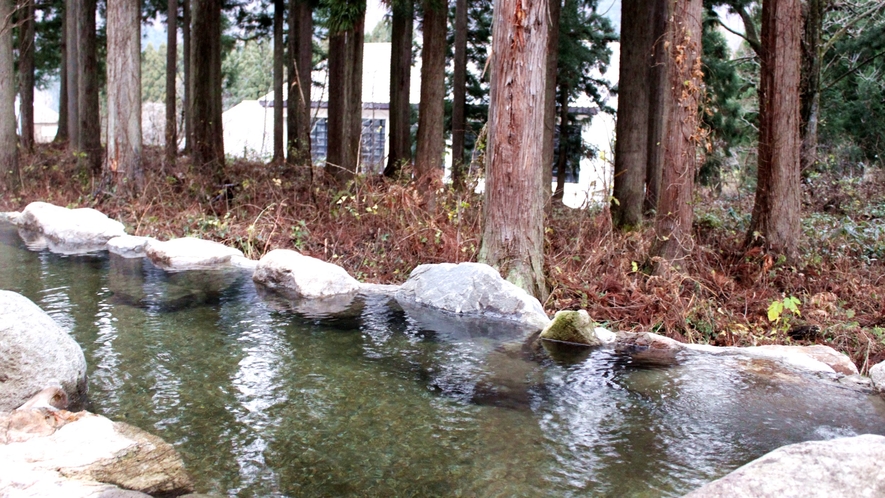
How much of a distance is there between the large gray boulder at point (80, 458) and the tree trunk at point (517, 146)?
441cm

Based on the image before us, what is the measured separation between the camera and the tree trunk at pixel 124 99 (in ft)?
42.0

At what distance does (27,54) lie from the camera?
2253 centimetres

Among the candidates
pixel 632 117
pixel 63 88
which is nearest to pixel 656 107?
pixel 632 117

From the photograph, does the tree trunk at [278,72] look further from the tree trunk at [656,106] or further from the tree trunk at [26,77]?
the tree trunk at [656,106]

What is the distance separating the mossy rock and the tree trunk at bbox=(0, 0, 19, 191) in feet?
39.4

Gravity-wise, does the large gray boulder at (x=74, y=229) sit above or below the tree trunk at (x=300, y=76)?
below

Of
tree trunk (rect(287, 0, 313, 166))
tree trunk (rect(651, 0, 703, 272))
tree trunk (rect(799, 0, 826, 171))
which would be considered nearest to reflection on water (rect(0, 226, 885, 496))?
tree trunk (rect(651, 0, 703, 272))

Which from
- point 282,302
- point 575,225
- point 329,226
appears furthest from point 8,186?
point 575,225

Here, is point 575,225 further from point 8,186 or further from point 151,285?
point 8,186

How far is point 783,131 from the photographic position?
8.87m

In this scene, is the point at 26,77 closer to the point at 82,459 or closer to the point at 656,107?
the point at 656,107

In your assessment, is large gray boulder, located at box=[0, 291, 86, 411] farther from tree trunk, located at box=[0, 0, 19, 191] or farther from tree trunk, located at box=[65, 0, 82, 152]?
tree trunk, located at box=[65, 0, 82, 152]

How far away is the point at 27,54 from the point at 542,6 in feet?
66.9

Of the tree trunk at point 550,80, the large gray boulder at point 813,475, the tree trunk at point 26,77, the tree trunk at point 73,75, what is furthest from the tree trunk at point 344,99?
the tree trunk at point 26,77
